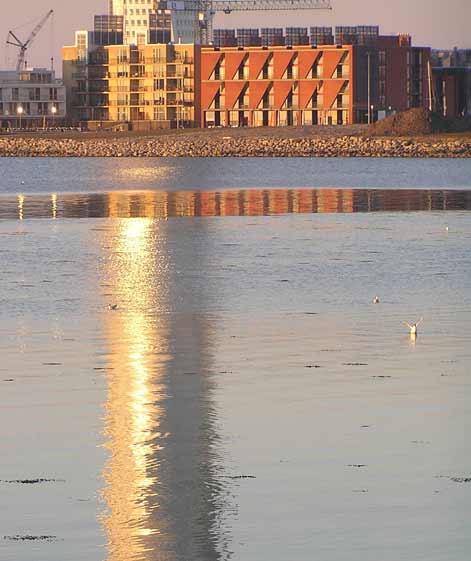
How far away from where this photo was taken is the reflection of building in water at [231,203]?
62000 mm

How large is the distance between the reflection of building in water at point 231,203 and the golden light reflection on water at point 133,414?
28174mm

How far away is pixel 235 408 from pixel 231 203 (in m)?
53.4

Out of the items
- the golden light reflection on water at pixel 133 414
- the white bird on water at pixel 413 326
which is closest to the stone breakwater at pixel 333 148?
the golden light reflection on water at pixel 133 414

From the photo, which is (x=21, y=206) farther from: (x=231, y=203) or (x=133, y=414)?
(x=133, y=414)

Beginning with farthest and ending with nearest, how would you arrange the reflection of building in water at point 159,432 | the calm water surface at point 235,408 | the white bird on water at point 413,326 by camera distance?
the white bird on water at point 413,326 < the calm water surface at point 235,408 < the reflection of building in water at point 159,432

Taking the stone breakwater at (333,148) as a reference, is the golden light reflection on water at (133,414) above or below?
below

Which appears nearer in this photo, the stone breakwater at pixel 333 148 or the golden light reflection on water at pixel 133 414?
the golden light reflection on water at pixel 133 414

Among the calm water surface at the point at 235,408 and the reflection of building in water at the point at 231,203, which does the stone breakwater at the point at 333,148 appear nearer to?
the reflection of building in water at the point at 231,203

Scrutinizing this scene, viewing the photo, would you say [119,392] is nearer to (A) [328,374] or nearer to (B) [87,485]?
(A) [328,374]

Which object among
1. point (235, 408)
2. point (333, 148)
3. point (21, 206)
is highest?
point (333, 148)

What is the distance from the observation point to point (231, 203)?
230 ft

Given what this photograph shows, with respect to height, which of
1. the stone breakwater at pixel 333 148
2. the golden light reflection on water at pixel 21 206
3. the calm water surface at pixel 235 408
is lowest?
the calm water surface at pixel 235 408

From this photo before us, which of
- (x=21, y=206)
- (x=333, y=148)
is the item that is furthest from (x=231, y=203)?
(x=333, y=148)

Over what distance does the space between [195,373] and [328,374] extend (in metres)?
1.70
